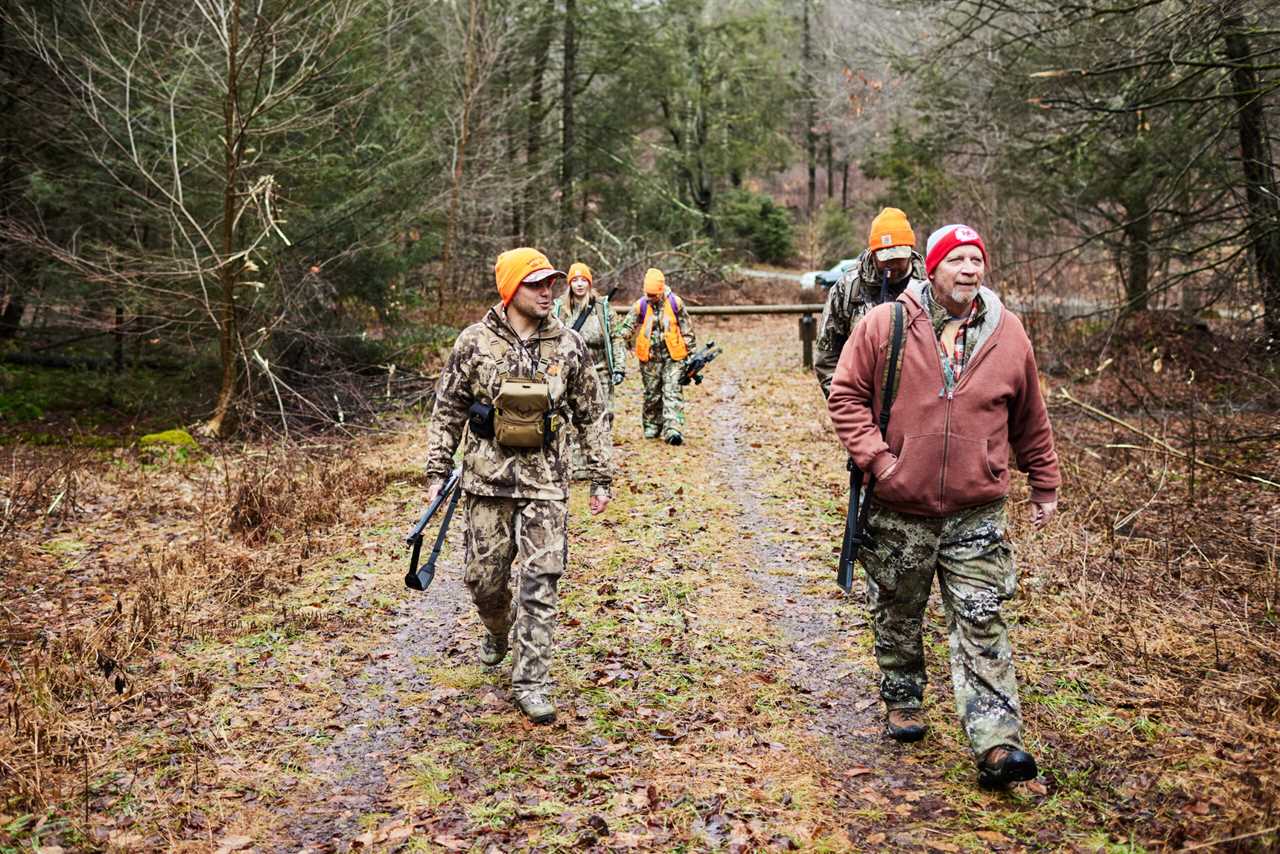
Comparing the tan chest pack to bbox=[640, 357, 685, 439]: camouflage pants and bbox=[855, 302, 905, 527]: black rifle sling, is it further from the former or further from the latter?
bbox=[640, 357, 685, 439]: camouflage pants

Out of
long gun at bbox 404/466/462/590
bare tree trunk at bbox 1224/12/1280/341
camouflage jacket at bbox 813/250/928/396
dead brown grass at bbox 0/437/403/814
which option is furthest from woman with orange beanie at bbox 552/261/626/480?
bare tree trunk at bbox 1224/12/1280/341

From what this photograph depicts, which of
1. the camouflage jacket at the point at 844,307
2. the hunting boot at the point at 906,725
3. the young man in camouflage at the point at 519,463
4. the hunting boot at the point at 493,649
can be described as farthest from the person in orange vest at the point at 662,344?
the hunting boot at the point at 906,725

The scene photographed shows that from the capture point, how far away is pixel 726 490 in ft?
33.1

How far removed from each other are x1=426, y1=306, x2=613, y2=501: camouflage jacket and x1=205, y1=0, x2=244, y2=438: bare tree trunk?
317 inches

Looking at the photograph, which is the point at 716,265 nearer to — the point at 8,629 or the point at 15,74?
the point at 15,74

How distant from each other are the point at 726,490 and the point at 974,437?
235 inches

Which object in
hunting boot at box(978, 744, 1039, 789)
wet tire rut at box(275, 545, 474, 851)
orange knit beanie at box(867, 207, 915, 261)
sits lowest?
wet tire rut at box(275, 545, 474, 851)

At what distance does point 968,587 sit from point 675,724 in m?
1.77

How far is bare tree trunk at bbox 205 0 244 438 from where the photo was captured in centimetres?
1204

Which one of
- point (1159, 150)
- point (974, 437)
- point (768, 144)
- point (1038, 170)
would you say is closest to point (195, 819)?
point (974, 437)

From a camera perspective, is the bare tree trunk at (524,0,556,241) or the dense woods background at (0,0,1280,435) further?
the bare tree trunk at (524,0,556,241)

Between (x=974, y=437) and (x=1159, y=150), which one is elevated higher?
(x=1159, y=150)

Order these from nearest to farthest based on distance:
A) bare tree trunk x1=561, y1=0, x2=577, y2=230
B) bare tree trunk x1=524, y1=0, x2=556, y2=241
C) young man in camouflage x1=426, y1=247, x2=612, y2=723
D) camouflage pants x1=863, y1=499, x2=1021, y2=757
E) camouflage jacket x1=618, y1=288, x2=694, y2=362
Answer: camouflage pants x1=863, y1=499, x2=1021, y2=757
young man in camouflage x1=426, y1=247, x2=612, y2=723
camouflage jacket x1=618, y1=288, x2=694, y2=362
bare tree trunk x1=524, y1=0, x2=556, y2=241
bare tree trunk x1=561, y1=0, x2=577, y2=230

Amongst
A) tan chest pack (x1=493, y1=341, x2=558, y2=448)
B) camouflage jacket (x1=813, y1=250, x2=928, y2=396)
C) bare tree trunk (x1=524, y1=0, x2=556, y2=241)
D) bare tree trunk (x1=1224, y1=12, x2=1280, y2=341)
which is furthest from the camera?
bare tree trunk (x1=524, y1=0, x2=556, y2=241)
